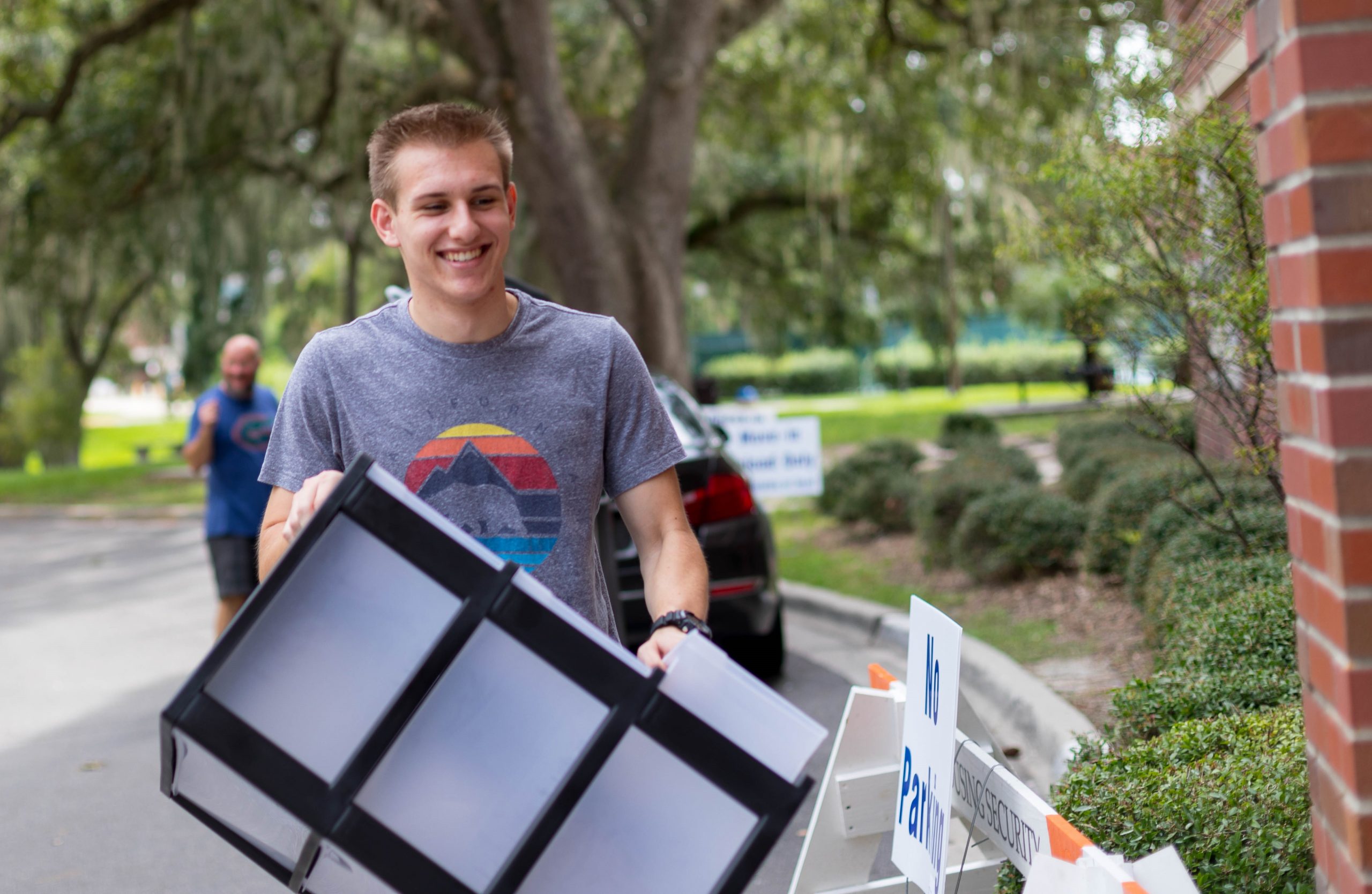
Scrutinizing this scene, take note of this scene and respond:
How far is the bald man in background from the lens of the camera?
7023 mm

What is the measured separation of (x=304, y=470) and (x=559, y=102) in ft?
32.7

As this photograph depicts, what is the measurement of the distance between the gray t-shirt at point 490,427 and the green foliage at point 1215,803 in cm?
122

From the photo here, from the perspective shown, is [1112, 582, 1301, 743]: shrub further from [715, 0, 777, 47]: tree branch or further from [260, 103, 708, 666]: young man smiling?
[715, 0, 777, 47]: tree branch

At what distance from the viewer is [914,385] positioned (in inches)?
1751

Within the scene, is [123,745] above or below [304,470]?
below

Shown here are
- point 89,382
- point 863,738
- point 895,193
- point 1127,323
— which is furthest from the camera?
point 89,382

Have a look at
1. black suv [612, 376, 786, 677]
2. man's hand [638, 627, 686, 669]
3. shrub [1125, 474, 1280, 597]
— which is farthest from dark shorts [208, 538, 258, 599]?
man's hand [638, 627, 686, 669]

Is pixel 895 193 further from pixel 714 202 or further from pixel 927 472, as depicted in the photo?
pixel 927 472

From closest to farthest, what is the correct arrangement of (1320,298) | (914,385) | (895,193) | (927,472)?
(1320,298) < (927,472) < (895,193) < (914,385)

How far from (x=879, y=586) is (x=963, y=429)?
620 centimetres

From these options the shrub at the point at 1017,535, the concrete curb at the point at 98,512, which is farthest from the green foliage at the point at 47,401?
the shrub at the point at 1017,535

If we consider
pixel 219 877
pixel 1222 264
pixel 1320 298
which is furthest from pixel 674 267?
pixel 1320 298

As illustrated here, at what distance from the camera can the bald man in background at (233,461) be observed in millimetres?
7023

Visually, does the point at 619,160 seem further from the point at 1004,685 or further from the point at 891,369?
the point at 891,369
